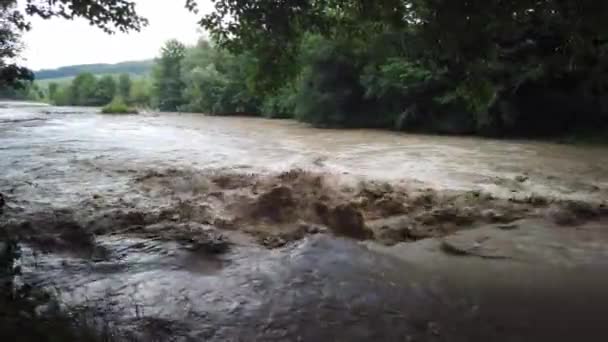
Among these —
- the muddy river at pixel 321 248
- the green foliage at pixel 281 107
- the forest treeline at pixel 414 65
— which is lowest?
the muddy river at pixel 321 248

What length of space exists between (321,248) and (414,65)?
1753 centimetres

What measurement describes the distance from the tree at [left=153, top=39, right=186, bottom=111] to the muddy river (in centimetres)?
5054

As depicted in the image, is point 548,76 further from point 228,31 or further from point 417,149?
point 228,31

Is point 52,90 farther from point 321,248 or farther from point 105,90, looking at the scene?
point 321,248

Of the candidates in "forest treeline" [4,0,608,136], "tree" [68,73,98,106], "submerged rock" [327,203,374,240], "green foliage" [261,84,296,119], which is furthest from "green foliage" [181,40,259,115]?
"submerged rock" [327,203,374,240]

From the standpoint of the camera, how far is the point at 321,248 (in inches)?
249

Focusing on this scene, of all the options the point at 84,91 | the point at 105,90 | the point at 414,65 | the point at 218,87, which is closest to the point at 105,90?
the point at 105,90

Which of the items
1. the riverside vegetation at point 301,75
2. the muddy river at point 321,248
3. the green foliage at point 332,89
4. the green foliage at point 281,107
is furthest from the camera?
the green foliage at point 281,107

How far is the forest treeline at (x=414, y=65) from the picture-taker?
5.94m

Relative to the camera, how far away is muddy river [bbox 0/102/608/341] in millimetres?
4262

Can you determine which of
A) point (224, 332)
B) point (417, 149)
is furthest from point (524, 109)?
point (224, 332)

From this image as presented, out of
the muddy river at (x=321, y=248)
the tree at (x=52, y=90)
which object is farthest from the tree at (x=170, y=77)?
the muddy river at (x=321, y=248)

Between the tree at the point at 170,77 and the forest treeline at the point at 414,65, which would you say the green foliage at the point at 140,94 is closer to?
the tree at the point at 170,77

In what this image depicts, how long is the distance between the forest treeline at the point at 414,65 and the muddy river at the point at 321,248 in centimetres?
181
